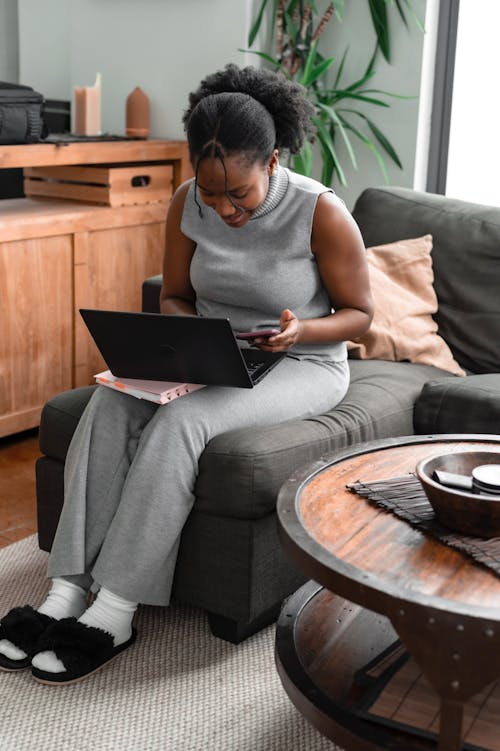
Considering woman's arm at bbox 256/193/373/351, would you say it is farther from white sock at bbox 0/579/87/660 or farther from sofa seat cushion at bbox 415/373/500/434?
white sock at bbox 0/579/87/660

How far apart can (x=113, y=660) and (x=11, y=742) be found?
11.6 inches

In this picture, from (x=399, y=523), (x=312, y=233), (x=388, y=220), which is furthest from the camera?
(x=388, y=220)

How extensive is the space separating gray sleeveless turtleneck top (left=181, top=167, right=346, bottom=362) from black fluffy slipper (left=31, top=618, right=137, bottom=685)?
739mm

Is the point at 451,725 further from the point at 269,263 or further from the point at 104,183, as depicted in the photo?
the point at 104,183

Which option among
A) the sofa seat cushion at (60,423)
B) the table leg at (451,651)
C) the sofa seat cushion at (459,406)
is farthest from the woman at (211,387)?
the table leg at (451,651)

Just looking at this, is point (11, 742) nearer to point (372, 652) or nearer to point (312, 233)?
point (372, 652)

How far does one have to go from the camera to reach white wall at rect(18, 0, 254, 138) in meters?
3.48

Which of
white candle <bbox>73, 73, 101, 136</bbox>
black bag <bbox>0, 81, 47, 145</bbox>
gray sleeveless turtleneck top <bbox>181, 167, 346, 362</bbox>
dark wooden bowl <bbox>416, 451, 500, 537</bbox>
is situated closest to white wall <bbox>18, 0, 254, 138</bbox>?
white candle <bbox>73, 73, 101, 136</bbox>

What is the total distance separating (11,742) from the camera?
1.69m

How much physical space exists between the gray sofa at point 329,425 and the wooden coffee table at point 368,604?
193 millimetres

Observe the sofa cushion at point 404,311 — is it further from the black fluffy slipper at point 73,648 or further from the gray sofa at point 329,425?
the black fluffy slipper at point 73,648

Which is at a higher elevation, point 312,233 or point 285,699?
point 312,233

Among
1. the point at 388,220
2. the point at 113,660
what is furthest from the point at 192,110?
the point at 113,660

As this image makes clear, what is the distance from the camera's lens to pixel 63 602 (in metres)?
1.96
